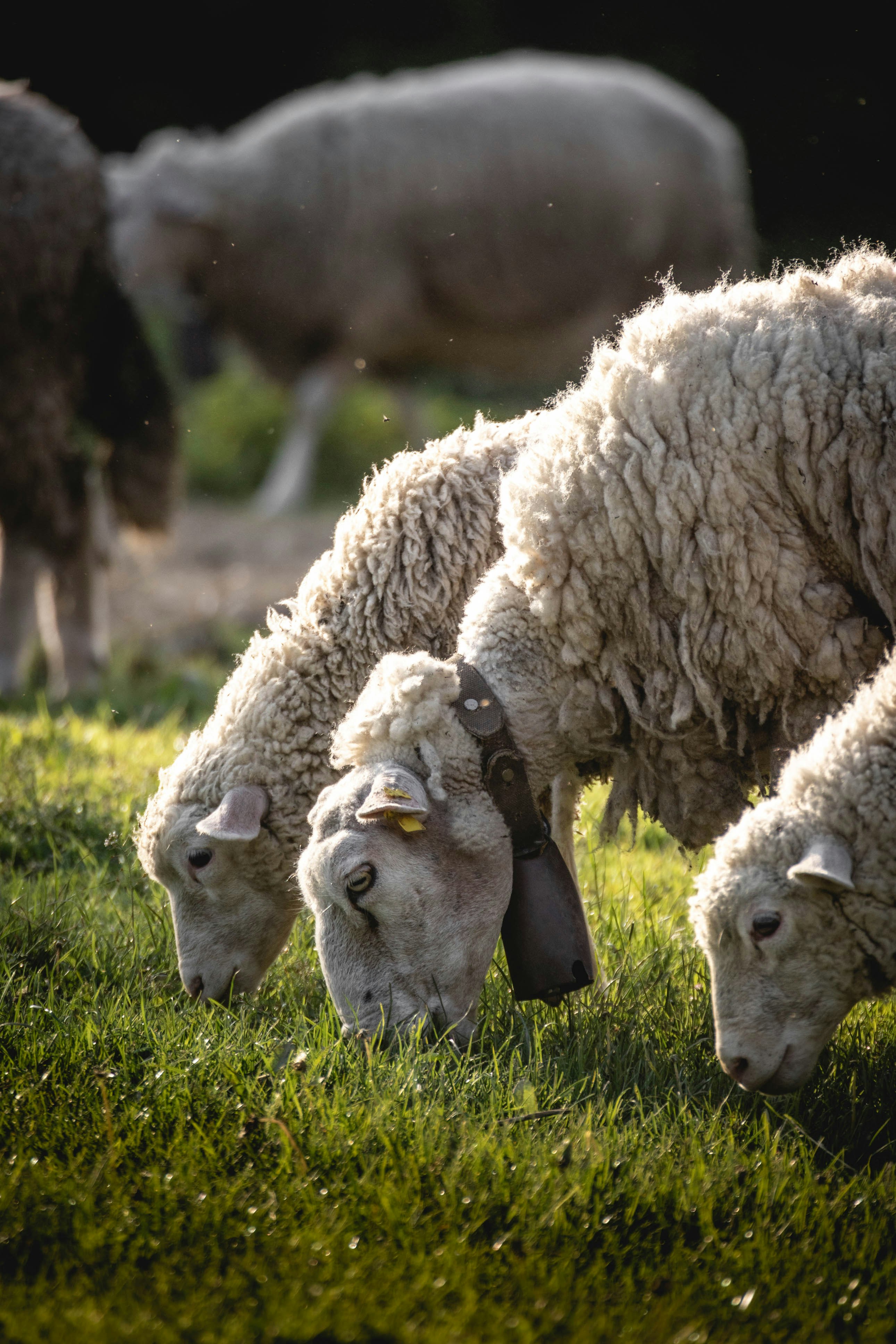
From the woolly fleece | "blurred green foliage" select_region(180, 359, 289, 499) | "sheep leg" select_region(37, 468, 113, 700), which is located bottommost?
"blurred green foliage" select_region(180, 359, 289, 499)

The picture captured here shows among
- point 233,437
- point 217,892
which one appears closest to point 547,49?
point 233,437

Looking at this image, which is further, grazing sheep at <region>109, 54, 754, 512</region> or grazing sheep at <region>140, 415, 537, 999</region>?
grazing sheep at <region>109, 54, 754, 512</region>

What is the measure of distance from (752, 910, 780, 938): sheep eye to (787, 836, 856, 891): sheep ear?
7 cm

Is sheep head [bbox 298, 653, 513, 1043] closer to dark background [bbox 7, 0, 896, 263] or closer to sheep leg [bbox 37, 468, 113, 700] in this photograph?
sheep leg [bbox 37, 468, 113, 700]

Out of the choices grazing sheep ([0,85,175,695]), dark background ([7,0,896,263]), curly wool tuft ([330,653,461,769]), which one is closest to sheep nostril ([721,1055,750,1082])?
curly wool tuft ([330,653,461,769])

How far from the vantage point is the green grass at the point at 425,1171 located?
1.93m

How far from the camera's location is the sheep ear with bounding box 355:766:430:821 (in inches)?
99.7

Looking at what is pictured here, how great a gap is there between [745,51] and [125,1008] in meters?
13.8

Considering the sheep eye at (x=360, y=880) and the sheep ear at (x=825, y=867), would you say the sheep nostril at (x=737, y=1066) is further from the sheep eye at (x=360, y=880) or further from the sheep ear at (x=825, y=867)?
the sheep eye at (x=360, y=880)

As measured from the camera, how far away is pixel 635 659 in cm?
281

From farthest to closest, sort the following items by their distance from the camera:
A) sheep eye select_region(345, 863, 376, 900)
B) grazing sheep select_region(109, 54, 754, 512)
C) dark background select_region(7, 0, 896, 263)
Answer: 1. dark background select_region(7, 0, 896, 263)
2. grazing sheep select_region(109, 54, 754, 512)
3. sheep eye select_region(345, 863, 376, 900)

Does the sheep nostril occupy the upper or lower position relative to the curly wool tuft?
lower

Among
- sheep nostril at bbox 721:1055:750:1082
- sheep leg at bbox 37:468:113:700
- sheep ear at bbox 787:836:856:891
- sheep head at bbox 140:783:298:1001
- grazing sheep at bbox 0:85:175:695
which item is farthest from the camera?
sheep leg at bbox 37:468:113:700

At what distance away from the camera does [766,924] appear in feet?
7.70
